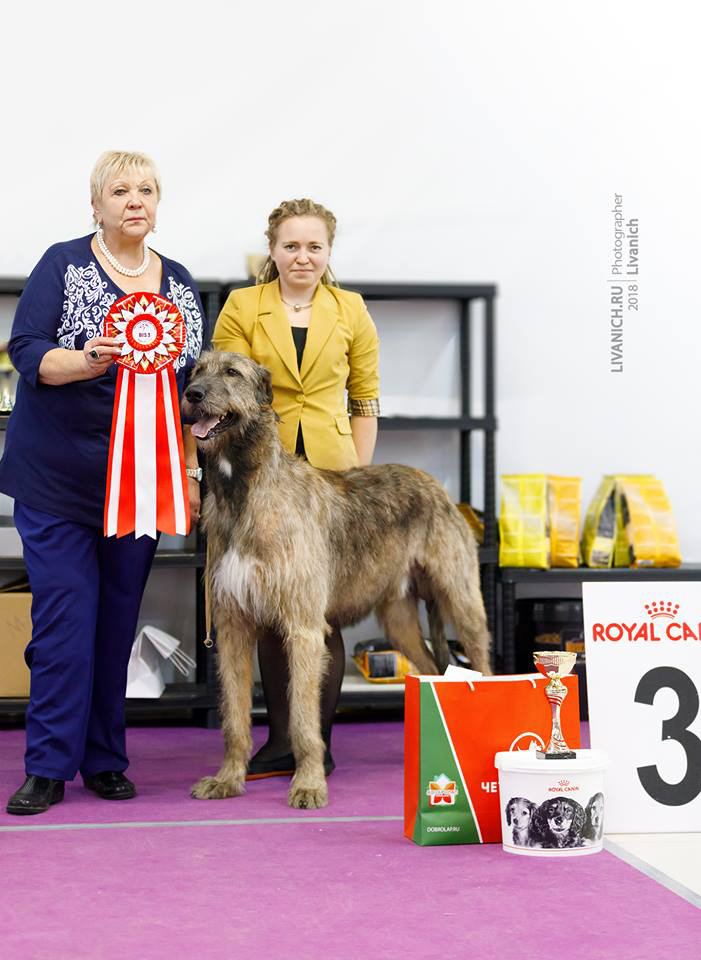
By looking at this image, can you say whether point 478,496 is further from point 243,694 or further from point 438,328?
point 243,694

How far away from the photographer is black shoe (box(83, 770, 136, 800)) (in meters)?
3.50

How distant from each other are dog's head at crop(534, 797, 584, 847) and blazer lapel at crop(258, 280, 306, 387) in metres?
1.49

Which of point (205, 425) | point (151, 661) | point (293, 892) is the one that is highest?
point (205, 425)

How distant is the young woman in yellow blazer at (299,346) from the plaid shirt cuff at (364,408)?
96 millimetres

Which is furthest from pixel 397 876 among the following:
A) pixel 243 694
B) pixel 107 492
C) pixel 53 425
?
pixel 53 425

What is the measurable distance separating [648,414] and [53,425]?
2767 millimetres

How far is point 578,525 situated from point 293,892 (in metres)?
2.54

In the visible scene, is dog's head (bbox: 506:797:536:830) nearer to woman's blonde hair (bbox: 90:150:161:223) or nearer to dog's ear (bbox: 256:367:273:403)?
dog's ear (bbox: 256:367:273:403)

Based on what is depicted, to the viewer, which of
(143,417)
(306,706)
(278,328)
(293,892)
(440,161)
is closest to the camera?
(293,892)

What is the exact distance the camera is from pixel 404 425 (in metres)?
4.79

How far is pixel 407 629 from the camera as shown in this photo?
13.8 feet

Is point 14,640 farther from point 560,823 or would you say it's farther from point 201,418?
point 560,823

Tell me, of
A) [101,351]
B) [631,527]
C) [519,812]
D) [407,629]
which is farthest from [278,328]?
[631,527]

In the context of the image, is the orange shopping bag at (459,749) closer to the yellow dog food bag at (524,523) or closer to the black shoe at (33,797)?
the black shoe at (33,797)
